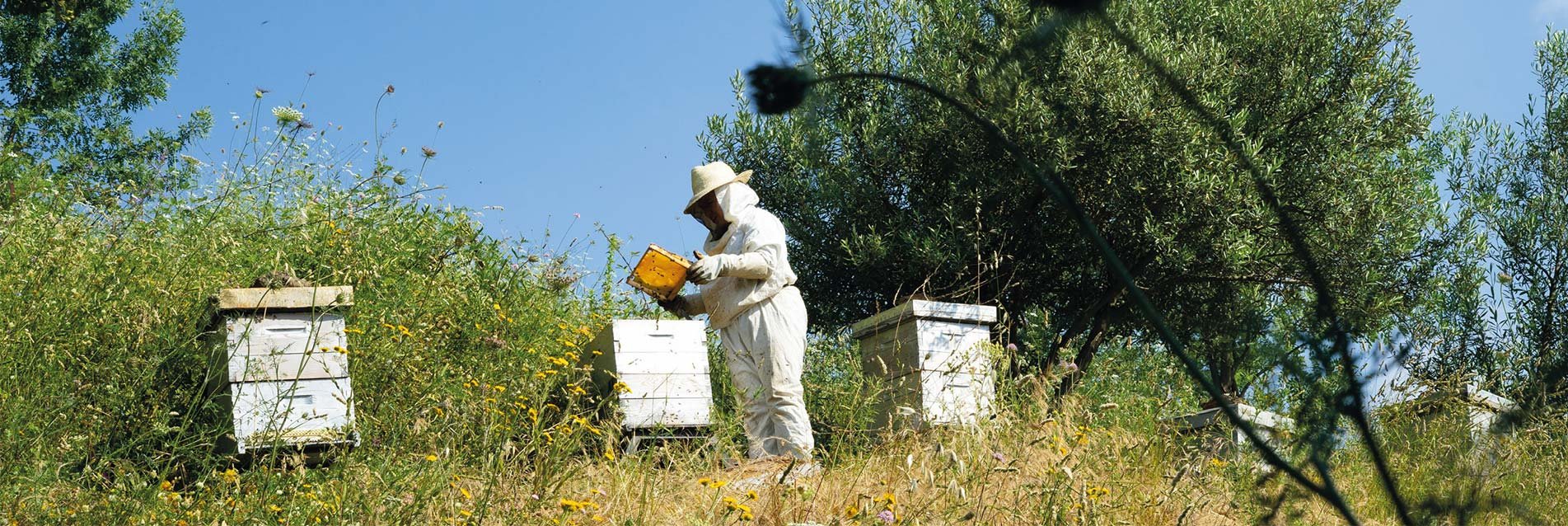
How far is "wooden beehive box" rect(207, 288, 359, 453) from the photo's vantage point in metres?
5.35

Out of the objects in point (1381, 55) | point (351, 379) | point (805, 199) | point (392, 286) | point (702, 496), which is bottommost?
point (702, 496)

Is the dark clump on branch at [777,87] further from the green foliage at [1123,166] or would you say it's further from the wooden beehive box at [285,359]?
the green foliage at [1123,166]

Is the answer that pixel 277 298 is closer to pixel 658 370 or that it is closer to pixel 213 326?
pixel 213 326

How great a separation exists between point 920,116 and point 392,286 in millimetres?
5400

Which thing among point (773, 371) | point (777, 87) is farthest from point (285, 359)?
point (777, 87)

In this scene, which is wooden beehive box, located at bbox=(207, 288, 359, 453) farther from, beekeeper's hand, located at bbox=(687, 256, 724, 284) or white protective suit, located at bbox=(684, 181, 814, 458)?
white protective suit, located at bbox=(684, 181, 814, 458)

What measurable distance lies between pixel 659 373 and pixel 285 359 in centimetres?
208

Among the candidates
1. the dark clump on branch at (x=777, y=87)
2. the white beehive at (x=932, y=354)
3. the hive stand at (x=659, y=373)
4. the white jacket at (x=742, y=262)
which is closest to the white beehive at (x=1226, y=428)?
the white beehive at (x=932, y=354)

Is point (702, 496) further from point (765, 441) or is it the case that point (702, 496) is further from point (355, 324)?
point (355, 324)

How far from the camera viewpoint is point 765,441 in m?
6.44

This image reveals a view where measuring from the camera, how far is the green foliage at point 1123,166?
1066 cm

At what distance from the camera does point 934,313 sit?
712 centimetres

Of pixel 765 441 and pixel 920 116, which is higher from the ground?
pixel 920 116

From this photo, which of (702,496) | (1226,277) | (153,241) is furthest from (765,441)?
(1226,277)
